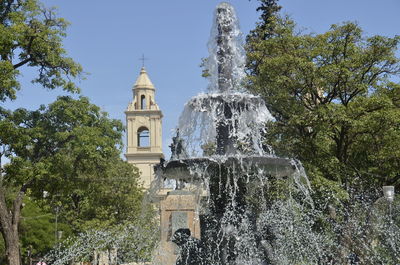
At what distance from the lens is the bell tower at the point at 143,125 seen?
82.9 metres

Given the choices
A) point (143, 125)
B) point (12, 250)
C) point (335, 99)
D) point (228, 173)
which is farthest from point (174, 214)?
point (143, 125)

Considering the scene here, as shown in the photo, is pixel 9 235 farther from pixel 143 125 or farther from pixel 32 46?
pixel 143 125

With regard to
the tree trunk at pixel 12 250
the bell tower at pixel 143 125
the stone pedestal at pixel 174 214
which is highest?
Result: the bell tower at pixel 143 125

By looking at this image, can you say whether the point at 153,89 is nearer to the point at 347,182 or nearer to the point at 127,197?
the point at 127,197

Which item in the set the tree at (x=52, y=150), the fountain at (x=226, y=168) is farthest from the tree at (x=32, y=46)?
the fountain at (x=226, y=168)

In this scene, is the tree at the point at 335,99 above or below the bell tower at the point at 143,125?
below

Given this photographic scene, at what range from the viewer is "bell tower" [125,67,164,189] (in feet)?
272

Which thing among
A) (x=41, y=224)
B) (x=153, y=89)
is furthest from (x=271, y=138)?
(x=153, y=89)

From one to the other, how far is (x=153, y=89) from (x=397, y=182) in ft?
223

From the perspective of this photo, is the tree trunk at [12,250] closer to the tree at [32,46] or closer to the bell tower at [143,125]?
the tree at [32,46]

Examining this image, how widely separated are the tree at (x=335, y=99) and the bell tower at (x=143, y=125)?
2486 inches

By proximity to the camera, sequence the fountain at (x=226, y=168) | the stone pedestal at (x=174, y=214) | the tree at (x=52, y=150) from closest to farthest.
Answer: the fountain at (x=226, y=168) → the tree at (x=52, y=150) → the stone pedestal at (x=174, y=214)

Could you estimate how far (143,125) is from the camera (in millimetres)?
85000

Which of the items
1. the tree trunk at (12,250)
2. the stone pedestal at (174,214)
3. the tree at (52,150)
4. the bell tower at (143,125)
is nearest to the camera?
the tree trunk at (12,250)
